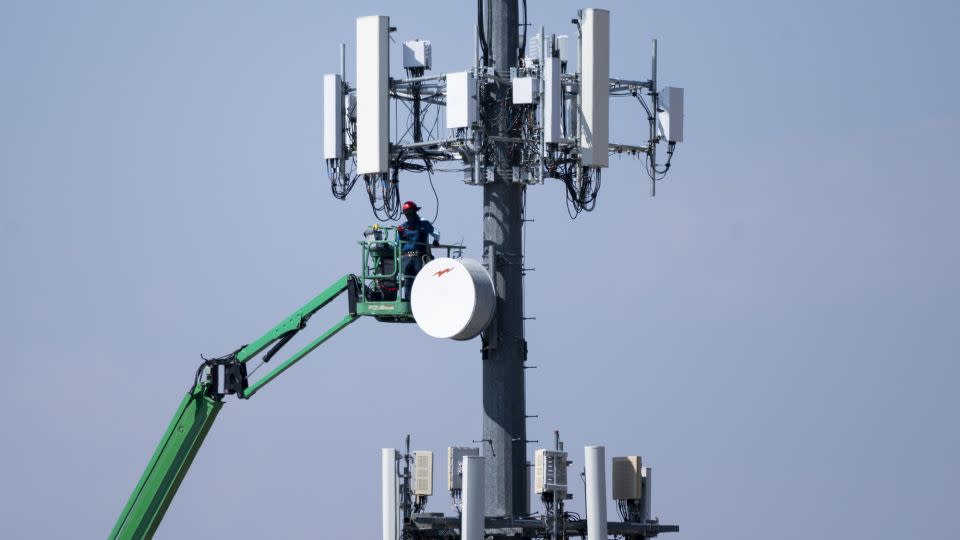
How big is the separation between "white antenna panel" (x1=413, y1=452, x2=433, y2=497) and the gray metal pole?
135 cm

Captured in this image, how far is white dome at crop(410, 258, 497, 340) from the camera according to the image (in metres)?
51.6

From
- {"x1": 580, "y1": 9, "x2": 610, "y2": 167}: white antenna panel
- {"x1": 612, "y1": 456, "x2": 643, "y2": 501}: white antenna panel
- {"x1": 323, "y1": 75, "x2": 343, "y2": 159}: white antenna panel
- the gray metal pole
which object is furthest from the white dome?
{"x1": 612, "y1": 456, "x2": 643, "y2": 501}: white antenna panel

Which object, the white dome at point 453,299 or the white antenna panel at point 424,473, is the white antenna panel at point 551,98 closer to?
the white dome at point 453,299

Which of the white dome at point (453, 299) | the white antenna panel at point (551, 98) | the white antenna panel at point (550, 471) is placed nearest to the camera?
the white antenna panel at point (550, 471)

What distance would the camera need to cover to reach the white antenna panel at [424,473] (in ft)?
174

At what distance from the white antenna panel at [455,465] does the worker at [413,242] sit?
3690 mm

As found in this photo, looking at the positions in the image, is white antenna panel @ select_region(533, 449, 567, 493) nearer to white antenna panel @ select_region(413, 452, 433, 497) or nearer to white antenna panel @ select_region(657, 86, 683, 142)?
white antenna panel @ select_region(413, 452, 433, 497)

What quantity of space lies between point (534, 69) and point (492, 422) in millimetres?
8031

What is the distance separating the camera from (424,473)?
174 feet

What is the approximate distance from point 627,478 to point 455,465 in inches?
157

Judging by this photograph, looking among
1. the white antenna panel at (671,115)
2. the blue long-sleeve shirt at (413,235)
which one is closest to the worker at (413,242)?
the blue long-sleeve shirt at (413,235)

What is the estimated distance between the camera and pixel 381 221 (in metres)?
54.0

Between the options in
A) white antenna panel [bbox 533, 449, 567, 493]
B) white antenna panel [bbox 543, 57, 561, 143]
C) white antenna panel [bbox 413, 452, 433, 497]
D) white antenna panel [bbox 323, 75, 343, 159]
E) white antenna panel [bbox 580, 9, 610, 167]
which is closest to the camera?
white antenna panel [bbox 533, 449, 567, 493]

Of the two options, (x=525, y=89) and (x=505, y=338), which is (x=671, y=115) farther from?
(x=505, y=338)
